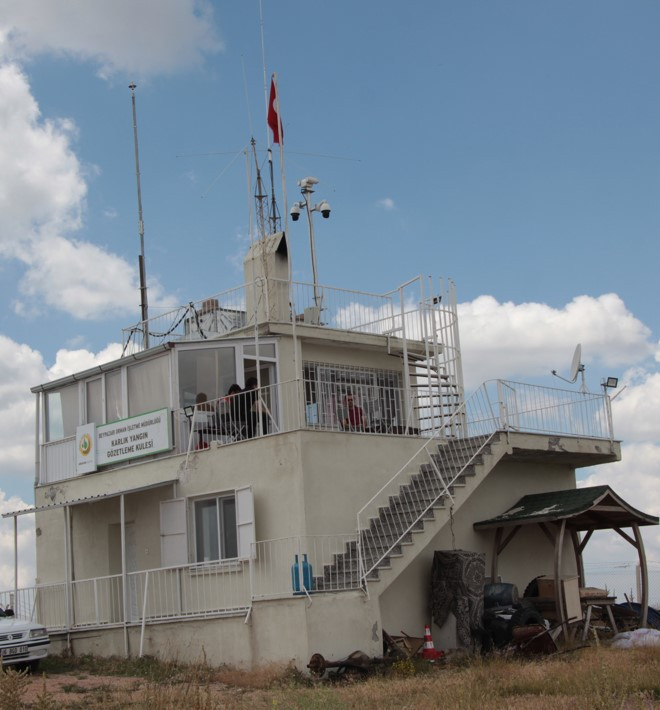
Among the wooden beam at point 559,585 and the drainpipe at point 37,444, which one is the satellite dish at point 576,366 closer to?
the wooden beam at point 559,585

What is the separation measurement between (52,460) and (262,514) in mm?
7548

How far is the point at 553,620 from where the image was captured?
811 inches

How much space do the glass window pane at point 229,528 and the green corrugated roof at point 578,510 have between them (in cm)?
478

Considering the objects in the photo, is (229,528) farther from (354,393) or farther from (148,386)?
(354,393)

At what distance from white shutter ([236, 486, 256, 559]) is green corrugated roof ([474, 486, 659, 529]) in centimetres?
476

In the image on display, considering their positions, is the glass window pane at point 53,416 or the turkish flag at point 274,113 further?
the glass window pane at point 53,416

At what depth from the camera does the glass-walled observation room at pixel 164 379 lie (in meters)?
22.7

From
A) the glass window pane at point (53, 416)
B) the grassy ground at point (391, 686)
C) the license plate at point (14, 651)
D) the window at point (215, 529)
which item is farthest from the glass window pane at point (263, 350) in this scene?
the license plate at point (14, 651)

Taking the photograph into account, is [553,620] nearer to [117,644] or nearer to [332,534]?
[332,534]

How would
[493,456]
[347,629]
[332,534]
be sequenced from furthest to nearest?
[493,456], [332,534], [347,629]

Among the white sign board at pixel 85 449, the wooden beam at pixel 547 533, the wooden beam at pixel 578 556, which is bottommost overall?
the wooden beam at pixel 578 556

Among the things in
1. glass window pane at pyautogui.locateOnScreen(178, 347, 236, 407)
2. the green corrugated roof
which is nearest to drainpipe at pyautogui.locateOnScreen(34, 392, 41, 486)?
glass window pane at pyautogui.locateOnScreen(178, 347, 236, 407)

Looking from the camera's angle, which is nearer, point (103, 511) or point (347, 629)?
point (347, 629)

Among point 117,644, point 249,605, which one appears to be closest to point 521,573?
point 249,605
